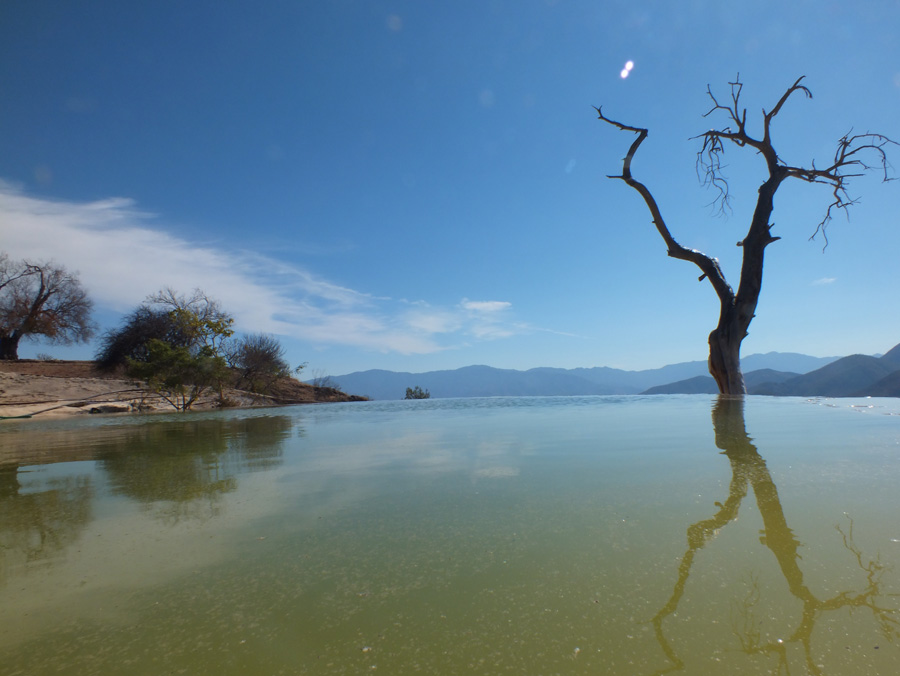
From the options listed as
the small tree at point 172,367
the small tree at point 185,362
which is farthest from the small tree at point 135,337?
the small tree at point 172,367

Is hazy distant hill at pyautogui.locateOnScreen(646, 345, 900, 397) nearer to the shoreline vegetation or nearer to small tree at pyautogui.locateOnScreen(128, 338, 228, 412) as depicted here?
small tree at pyautogui.locateOnScreen(128, 338, 228, 412)

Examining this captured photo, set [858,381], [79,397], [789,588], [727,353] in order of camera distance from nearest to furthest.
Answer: [789,588] < [727,353] < [858,381] < [79,397]

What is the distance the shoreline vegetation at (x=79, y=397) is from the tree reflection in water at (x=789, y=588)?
1314 cm

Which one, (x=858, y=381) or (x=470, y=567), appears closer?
(x=470, y=567)

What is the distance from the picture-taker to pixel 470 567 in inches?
54.9

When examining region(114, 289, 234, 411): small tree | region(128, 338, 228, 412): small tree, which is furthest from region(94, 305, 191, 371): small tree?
region(128, 338, 228, 412): small tree

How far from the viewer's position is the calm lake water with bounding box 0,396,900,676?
974mm

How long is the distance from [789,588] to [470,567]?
0.85 m

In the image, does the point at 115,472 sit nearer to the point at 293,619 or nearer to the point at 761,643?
the point at 293,619

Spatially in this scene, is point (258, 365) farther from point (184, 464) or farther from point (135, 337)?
point (184, 464)

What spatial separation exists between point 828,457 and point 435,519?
236 centimetres

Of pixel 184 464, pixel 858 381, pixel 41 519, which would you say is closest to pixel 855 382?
pixel 858 381

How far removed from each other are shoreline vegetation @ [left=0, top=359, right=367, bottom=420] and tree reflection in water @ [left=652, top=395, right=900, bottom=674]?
517 inches

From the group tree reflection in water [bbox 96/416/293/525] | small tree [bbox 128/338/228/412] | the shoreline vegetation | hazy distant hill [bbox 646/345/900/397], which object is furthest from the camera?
small tree [bbox 128/338/228/412]
